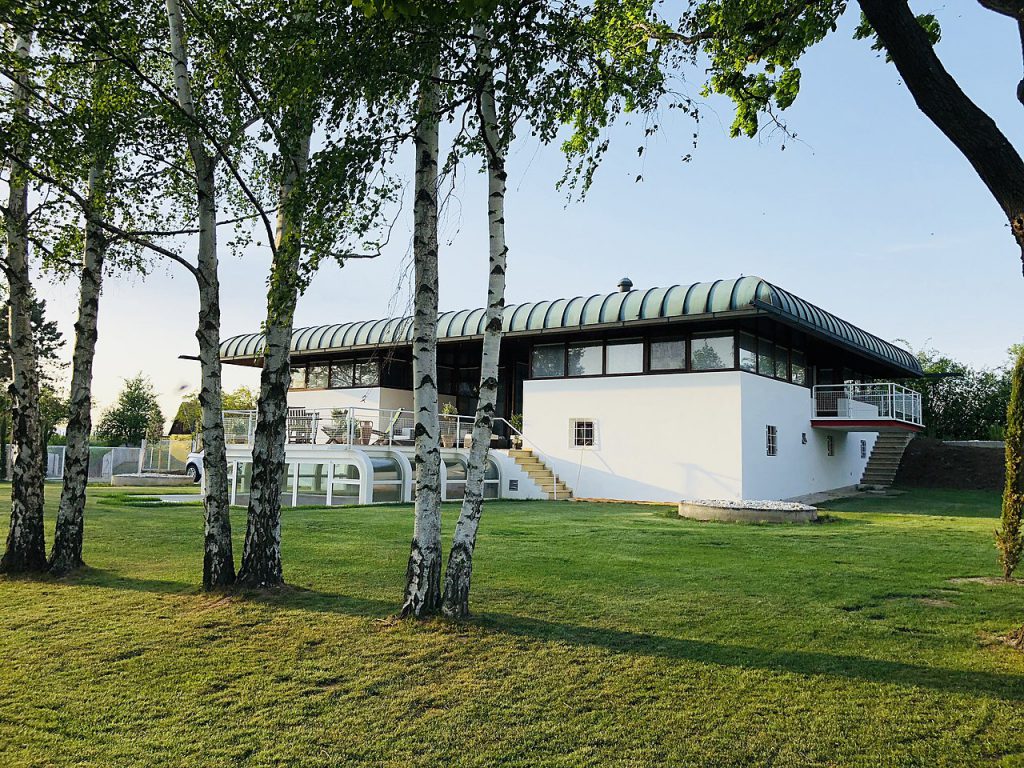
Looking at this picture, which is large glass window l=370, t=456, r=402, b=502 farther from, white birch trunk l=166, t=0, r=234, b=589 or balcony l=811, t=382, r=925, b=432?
balcony l=811, t=382, r=925, b=432

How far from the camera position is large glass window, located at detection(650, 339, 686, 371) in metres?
20.4

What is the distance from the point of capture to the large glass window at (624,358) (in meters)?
21.1

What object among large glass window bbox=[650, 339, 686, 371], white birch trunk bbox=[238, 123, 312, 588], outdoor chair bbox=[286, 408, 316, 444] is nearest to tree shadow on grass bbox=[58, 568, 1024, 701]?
white birch trunk bbox=[238, 123, 312, 588]

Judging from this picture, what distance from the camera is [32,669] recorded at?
4926mm

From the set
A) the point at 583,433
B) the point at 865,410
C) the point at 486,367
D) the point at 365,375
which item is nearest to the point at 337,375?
the point at 365,375

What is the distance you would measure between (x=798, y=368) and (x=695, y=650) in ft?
64.1

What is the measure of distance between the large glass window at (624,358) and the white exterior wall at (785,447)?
3.14 meters

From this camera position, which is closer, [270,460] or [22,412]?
[270,460]

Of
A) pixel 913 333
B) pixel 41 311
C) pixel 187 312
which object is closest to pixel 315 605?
pixel 187 312

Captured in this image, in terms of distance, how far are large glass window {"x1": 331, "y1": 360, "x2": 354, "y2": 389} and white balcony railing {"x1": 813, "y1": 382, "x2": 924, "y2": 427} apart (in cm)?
1647

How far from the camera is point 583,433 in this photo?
21.8 m

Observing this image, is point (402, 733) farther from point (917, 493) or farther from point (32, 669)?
point (917, 493)

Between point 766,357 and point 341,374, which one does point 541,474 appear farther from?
point 341,374

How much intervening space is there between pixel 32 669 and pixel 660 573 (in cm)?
577
